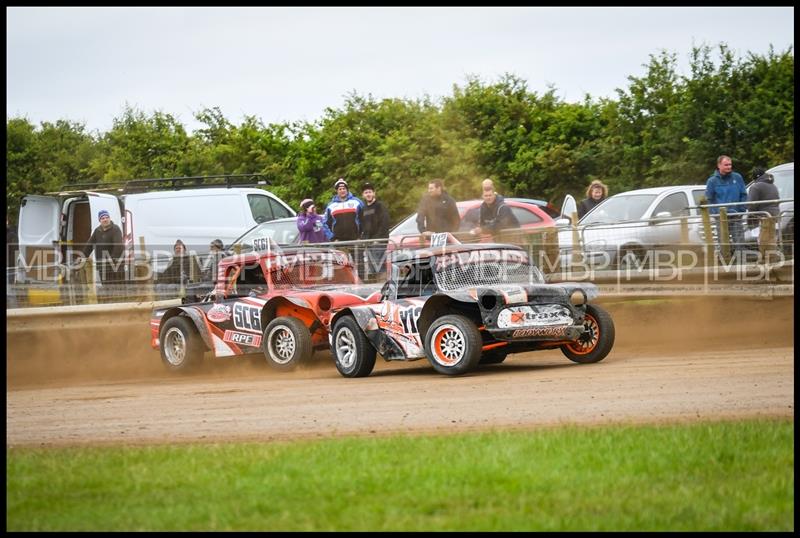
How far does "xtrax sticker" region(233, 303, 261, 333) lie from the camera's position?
50.6 ft

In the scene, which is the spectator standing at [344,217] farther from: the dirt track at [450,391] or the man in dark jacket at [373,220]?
the dirt track at [450,391]

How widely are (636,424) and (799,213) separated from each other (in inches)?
313

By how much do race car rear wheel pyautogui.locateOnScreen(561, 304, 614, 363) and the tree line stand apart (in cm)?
1667

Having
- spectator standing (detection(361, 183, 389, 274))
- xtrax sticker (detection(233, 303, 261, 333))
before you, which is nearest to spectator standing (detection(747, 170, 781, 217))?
spectator standing (detection(361, 183, 389, 274))

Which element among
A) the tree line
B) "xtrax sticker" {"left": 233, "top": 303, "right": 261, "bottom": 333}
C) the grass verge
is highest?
the tree line

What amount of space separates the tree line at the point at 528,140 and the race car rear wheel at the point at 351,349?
1760cm

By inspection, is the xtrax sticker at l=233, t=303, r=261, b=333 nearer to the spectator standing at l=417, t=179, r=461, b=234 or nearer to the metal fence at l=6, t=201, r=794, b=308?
the metal fence at l=6, t=201, r=794, b=308

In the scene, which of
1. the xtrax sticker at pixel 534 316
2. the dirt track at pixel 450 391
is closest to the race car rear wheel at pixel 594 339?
the dirt track at pixel 450 391

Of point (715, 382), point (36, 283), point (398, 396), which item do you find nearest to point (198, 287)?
point (36, 283)

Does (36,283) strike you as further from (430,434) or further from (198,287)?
(430,434)

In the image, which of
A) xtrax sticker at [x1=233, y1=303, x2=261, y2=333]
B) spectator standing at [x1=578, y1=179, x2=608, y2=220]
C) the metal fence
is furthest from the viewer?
spectator standing at [x1=578, y1=179, x2=608, y2=220]

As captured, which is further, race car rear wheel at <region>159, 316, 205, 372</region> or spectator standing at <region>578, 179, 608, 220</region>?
spectator standing at <region>578, 179, 608, 220</region>

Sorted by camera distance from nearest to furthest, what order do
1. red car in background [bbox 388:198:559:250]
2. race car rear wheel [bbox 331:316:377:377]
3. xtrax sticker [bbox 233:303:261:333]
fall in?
race car rear wheel [bbox 331:316:377:377], xtrax sticker [bbox 233:303:261:333], red car in background [bbox 388:198:559:250]

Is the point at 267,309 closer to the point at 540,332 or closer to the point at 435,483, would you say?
the point at 540,332
